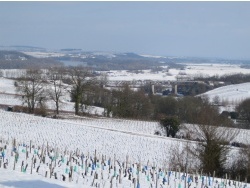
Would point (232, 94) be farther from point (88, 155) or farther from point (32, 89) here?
point (88, 155)

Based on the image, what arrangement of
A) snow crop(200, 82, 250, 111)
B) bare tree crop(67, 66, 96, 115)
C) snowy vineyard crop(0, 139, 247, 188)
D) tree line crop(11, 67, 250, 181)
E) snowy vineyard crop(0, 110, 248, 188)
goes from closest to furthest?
1. snowy vineyard crop(0, 139, 247, 188)
2. snowy vineyard crop(0, 110, 248, 188)
3. tree line crop(11, 67, 250, 181)
4. bare tree crop(67, 66, 96, 115)
5. snow crop(200, 82, 250, 111)

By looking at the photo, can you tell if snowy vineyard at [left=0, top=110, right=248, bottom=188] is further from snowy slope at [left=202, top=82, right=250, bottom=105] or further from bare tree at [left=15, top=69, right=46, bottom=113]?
snowy slope at [left=202, top=82, right=250, bottom=105]

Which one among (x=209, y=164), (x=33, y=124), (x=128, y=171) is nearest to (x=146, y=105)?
(x=33, y=124)

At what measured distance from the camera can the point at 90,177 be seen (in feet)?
45.2

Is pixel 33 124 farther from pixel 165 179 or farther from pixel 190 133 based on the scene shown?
pixel 165 179

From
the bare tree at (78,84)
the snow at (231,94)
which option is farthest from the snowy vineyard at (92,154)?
the snow at (231,94)

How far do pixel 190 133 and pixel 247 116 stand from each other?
32412mm

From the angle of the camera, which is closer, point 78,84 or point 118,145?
point 118,145

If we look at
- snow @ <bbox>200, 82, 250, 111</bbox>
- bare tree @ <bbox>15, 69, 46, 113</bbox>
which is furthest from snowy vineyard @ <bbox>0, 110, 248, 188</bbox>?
snow @ <bbox>200, 82, 250, 111</bbox>

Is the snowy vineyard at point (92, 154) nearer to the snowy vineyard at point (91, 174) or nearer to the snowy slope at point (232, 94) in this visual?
the snowy vineyard at point (91, 174)

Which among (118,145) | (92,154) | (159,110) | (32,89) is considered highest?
(32,89)

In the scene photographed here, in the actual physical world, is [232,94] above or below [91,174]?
below

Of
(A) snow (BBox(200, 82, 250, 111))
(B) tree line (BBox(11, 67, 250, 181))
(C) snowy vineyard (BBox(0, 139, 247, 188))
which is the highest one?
(C) snowy vineyard (BBox(0, 139, 247, 188))

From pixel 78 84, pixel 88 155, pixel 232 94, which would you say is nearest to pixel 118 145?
pixel 88 155
